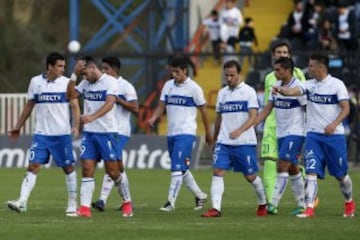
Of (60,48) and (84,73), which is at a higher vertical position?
(60,48)

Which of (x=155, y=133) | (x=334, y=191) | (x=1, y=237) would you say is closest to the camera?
(x=1, y=237)

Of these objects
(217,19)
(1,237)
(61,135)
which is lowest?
(1,237)

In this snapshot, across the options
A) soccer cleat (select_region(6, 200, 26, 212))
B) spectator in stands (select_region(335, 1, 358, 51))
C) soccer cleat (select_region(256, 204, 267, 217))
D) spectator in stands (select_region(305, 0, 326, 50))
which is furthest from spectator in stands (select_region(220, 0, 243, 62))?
soccer cleat (select_region(6, 200, 26, 212))

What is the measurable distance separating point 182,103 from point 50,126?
234cm

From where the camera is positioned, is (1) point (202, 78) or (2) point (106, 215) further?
(1) point (202, 78)

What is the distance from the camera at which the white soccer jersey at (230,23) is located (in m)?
40.5

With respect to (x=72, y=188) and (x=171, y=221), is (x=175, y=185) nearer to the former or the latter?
(x=72, y=188)

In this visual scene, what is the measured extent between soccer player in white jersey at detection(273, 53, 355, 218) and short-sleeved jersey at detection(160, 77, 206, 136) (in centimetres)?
257

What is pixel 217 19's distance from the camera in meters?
41.7

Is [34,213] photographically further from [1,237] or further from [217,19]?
[217,19]

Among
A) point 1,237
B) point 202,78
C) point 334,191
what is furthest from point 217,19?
point 1,237

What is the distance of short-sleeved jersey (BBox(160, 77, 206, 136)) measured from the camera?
23.1m

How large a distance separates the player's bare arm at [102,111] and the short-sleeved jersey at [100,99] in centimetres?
13

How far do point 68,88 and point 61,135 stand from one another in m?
0.81
